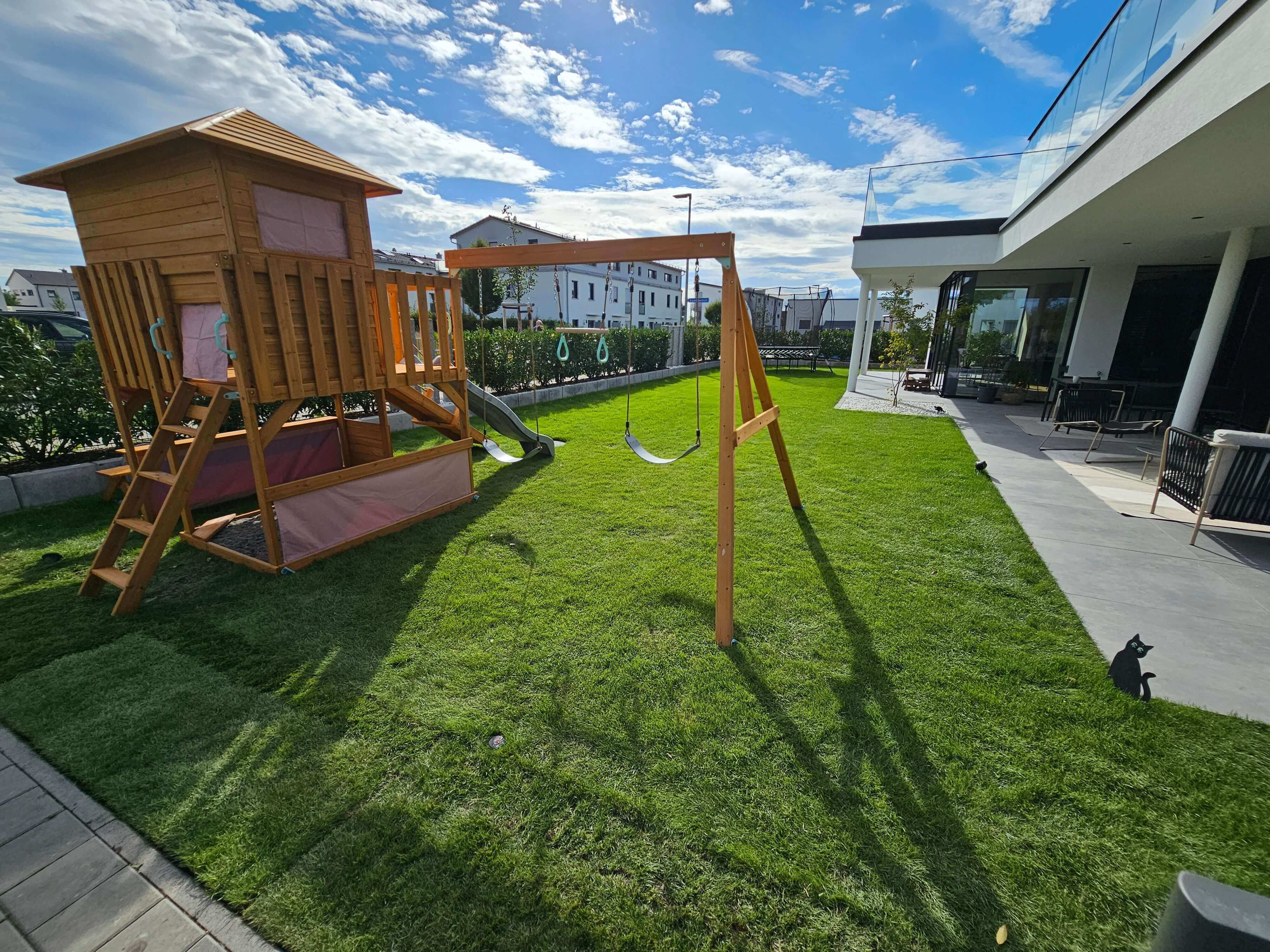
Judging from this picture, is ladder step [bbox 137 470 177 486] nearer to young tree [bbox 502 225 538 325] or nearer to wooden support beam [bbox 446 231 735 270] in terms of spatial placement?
wooden support beam [bbox 446 231 735 270]

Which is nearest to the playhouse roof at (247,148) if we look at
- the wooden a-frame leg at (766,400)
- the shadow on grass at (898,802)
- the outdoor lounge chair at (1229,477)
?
the wooden a-frame leg at (766,400)

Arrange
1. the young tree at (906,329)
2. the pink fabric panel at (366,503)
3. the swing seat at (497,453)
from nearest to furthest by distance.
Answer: the pink fabric panel at (366,503), the swing seat at (497,453), the young tree at (906,329)

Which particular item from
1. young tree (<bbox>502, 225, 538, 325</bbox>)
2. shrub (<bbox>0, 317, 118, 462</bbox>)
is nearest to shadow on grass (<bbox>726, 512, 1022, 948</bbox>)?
shrub (<bbox>0, 317, 118, 462</bbox>)

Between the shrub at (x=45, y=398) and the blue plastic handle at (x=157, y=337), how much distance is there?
7.93 feet

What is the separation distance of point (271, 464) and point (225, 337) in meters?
2.14

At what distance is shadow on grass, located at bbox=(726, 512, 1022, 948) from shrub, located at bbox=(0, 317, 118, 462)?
291 inches

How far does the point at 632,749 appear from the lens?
2.64m

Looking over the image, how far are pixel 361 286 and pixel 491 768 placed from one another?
416 centimetres

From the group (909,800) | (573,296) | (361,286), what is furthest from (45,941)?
(573,296)

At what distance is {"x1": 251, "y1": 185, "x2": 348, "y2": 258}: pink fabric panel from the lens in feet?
13.4

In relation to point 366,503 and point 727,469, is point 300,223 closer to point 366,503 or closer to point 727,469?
point 366,503

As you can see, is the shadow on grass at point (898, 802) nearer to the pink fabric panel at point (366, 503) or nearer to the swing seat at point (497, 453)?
the swing seat at point (497, 453)

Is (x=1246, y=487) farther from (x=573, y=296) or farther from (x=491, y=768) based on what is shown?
(x=573, y=296)

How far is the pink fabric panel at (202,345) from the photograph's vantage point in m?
4.11
